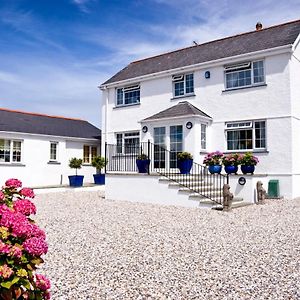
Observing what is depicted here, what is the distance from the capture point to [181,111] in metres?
16.4

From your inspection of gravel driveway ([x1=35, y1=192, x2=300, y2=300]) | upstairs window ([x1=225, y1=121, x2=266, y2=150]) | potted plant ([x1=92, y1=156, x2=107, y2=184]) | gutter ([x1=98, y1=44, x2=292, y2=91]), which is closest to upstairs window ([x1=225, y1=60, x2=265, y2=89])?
gutter ([x1=98, y1=44, x2=292, y2=91])

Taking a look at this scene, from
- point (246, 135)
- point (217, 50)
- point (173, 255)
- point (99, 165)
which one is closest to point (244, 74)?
point (217, 50)

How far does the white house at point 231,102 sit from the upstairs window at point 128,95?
2.4 inches

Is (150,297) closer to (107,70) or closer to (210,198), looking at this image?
(210,198)

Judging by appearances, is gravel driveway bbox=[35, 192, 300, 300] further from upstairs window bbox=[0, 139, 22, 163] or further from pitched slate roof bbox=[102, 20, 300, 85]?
upstairs window bbox=[0, 139, 22, 163]

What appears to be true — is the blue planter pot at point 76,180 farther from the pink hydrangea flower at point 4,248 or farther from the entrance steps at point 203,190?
the pink hydrangea flower at point 4,248

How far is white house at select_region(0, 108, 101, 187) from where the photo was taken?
19.7 meters

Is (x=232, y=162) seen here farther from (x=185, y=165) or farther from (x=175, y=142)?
(x=175, y=142)

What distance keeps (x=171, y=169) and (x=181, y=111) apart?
9.75 feet

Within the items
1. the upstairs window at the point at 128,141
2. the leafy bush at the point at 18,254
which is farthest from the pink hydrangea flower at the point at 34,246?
the upstairs window at the point at 128,141

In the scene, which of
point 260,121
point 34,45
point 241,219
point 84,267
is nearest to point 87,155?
point 34,45

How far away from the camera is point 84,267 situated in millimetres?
5023

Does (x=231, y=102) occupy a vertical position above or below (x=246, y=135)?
above

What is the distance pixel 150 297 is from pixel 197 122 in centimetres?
1251
